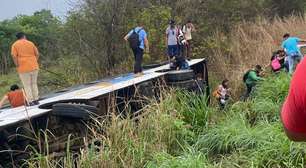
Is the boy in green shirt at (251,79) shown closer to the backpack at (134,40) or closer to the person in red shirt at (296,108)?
the backpack at (134,40)

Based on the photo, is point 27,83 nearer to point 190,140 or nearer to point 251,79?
point 190,140

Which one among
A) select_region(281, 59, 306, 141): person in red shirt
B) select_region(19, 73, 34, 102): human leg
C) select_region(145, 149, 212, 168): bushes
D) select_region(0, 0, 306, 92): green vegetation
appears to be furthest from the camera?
select_region(0, 0, 306, 92): green vegetation

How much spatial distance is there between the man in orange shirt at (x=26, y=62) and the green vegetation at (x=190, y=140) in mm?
2956

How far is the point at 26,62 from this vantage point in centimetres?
1043

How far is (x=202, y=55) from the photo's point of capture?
60.5ft

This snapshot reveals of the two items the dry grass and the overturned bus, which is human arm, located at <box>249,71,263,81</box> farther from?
the overturned bus

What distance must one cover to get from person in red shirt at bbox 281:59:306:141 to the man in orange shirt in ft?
28.7

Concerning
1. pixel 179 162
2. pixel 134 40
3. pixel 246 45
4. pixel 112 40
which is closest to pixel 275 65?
pixel 134 40

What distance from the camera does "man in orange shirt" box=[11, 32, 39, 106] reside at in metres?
10.4

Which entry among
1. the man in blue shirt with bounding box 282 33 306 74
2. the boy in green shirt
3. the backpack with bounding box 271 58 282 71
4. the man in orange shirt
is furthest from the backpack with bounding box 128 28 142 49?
the man in blue shirt with bounding box 282 33 306 74

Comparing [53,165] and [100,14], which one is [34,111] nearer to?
[53,165]

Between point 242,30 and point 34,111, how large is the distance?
12.1m

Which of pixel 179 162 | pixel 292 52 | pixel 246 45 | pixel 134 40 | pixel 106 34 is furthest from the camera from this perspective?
pixel 106 34

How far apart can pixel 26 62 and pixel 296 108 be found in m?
9.11
